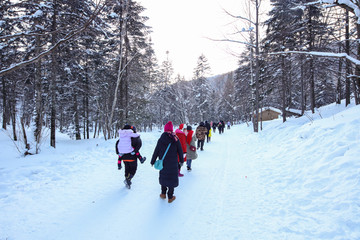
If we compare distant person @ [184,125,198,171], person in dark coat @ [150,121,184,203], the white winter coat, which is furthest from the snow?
the white winter coat

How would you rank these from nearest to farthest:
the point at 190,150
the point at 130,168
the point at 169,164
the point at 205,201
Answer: the point at 205,201
the point at 169,164
the point at 130,168
the point at 190,150

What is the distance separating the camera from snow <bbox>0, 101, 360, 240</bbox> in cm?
293

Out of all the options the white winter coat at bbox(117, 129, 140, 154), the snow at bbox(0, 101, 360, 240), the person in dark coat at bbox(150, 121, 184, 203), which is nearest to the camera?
the snow at bbox(0, 101, 360, 240)

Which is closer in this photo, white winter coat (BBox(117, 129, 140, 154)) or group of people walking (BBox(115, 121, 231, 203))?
group of people walking (BBox(115, 121, 231, 203))

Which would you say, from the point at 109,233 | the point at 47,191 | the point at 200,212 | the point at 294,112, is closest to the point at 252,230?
the point at 200,212

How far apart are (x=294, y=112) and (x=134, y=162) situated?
2141 cm

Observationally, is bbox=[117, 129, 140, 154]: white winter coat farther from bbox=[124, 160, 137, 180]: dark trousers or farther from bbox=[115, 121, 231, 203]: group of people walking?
bbox=[124, 160, 137, 180]: dark trousers

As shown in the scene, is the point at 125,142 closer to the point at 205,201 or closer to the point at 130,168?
the point at 130,168

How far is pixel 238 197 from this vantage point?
4.21 meters

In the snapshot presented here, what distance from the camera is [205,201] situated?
4.08 m

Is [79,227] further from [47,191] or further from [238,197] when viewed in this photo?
[238,197]

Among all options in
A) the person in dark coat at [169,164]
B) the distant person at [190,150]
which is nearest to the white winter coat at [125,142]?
the person in dark coat at [169,164]

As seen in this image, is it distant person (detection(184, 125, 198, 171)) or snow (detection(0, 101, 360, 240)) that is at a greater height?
distant person (detection(184, 125, 198, 171))

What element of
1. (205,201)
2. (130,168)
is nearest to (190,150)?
(130,168)
